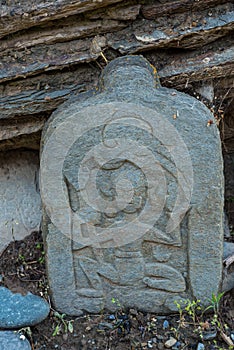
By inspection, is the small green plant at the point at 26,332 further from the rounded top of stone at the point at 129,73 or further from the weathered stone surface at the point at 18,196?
the rounded top of stone at the point at 129,73

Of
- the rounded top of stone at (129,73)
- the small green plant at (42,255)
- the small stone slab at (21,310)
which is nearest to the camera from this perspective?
the rounded top of stone at (129,73)

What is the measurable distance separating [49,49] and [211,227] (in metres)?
1.17

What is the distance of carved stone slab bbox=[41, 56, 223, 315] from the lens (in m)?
2.11

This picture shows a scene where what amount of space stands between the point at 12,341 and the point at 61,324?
0.26 m

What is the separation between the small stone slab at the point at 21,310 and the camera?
2.25 m

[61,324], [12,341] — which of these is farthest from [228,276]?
[12,341]

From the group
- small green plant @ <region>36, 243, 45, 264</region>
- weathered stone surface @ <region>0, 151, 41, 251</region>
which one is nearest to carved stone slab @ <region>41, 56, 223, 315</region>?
small green plant @ <region>36, 243, 45, 264</region>

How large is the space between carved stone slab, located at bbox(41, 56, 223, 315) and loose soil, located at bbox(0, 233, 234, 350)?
0.20 ft

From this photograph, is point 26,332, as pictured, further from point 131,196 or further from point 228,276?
point 228,276

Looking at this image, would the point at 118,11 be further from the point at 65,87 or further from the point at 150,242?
the point at 150,242

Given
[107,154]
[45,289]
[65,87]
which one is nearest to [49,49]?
[65,87]

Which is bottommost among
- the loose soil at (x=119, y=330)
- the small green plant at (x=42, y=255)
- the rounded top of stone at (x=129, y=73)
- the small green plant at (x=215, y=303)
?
the loose soil at (x=119, y=330)

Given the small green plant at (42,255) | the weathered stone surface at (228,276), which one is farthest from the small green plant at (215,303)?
the small green plant at (42,255)

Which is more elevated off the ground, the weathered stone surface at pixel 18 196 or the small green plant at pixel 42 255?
the weathered stone surface at pixel 18 196
